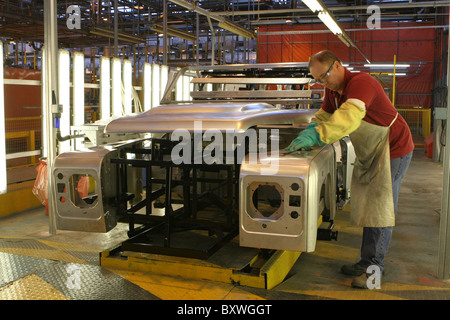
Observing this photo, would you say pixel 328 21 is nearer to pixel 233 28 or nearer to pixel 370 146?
pixel 233 28

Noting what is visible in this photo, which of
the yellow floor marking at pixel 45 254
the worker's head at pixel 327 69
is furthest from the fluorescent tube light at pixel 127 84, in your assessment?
the worker's head at pixel 327 69

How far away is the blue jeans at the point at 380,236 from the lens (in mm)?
3844

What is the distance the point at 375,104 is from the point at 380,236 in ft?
3.63

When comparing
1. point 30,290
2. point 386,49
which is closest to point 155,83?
point 30,290

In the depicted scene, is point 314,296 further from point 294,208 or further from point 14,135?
point 14,135

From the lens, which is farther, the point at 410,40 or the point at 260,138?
the point at 410,40

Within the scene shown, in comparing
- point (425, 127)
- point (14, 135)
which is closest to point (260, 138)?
point (14, 135)

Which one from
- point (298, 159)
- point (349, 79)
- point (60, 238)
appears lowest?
point (60, 238)

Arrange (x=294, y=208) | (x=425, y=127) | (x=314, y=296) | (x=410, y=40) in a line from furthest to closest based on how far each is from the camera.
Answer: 1. (x=410, y=40)
2. (x=425, y=127)
3. (x=314, y=296)
4. (x=294, y=208)

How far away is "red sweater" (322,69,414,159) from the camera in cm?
345

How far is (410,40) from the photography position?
66.7 feet

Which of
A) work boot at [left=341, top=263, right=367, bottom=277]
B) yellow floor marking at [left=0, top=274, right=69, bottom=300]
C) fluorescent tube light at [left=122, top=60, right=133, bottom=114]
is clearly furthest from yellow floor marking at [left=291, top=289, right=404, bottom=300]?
fluorescent tube light at [left=122, top=60, right=133, bottom=114]

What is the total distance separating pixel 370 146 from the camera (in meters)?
3.70

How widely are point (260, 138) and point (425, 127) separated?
1460 cm
